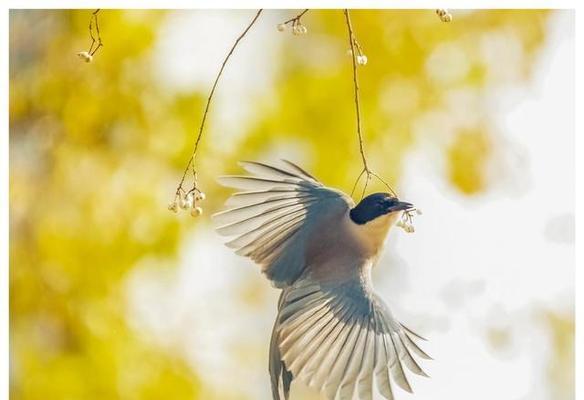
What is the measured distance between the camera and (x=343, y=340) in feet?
6.12

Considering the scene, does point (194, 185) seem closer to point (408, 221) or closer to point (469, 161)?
point (408, 221)

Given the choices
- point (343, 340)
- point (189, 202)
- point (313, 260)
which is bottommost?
point (343, 340)

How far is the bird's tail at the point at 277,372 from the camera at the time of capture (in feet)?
6.44

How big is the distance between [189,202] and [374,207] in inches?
14.2

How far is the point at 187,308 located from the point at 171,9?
58 cm

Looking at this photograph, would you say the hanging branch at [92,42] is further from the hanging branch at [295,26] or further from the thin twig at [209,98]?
the hanging branch at [295,26]

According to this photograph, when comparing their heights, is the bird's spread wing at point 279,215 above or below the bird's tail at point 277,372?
above

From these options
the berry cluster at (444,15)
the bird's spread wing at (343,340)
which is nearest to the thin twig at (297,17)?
the berry cluster at (444,15)

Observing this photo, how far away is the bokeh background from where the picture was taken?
2.01 meters

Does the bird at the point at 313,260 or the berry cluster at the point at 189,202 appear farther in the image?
the berry cluster at the point at 189,202

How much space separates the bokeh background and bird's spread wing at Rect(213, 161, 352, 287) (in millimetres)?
46

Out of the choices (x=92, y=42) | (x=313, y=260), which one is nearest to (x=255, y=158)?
(x=313, y=260)

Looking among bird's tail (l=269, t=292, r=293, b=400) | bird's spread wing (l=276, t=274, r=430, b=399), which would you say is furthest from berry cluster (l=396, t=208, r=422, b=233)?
bird's tail (l=269, t=292, r=293, b=400)
